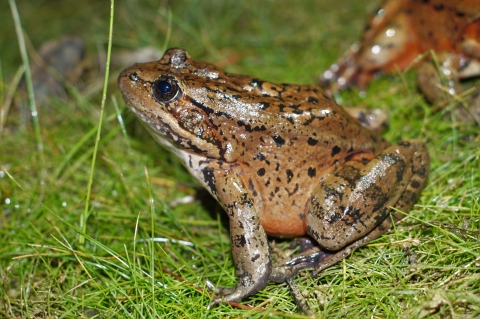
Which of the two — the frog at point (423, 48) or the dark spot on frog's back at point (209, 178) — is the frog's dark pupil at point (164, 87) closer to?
the dark spot on frog's back at point (209, 178)

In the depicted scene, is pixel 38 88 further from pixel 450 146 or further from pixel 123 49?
pixel 450 146

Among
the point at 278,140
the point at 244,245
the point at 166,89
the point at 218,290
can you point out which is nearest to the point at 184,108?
the point at 166,89

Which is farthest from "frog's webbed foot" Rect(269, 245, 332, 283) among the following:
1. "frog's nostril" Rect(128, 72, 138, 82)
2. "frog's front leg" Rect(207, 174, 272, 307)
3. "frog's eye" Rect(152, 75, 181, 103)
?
"frog's nostril" Rect(128, 72, 138, 82)

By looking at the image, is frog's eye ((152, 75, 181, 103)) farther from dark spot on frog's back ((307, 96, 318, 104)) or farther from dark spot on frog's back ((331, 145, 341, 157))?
dark spot on frog's back ((331, 145, 341, 157))

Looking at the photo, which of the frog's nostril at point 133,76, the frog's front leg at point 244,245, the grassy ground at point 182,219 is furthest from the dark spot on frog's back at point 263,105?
the grassy ground at point 182,219

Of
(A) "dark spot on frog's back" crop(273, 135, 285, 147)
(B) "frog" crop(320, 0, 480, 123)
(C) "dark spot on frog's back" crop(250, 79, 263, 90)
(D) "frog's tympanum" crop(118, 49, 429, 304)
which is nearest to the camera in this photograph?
(D) "frog's tympanum" crop(118, 49, 429, 304)

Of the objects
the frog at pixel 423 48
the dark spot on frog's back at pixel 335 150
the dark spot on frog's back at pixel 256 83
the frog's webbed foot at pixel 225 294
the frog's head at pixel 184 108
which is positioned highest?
the frog at pixel 423 48

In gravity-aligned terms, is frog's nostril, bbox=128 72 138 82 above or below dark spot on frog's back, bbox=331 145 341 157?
above

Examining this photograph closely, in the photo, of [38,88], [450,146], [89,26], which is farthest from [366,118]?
[89,26]
